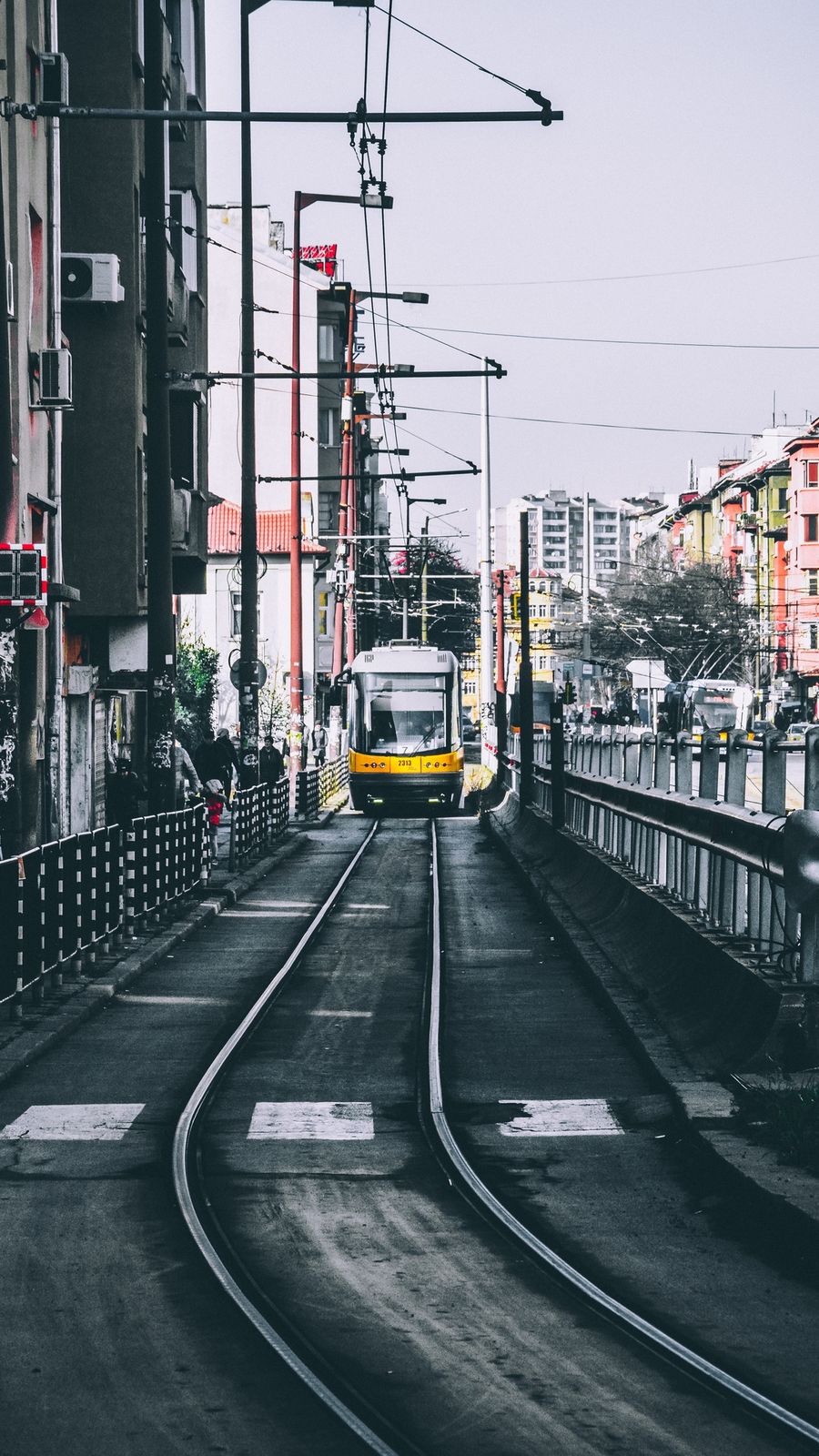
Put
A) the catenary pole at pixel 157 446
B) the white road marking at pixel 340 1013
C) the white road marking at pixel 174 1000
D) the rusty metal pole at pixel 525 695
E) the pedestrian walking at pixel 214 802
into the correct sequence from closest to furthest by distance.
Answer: the white road marking at pixel 340 1013 < the white road marking at pixel 174 1000 < the catenary pole at pixel 157 446 < the pedestrian walking at pixel 214 802 < the rusty metal pole at pixel 525 695

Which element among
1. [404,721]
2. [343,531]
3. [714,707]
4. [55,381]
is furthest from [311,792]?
[714,707]

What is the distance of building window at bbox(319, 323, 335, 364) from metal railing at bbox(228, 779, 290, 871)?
58.9m

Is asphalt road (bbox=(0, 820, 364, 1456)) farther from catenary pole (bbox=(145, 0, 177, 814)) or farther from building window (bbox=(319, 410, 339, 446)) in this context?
building window (bbox=(319, 410, 339, 446))

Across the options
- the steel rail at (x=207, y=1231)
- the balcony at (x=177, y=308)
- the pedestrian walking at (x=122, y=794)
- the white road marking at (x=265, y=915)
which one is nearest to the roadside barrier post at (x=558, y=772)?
the white road marking at (x=265, y=915)

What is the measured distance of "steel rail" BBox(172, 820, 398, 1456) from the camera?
5.43 metres

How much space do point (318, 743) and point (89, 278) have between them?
117 feet

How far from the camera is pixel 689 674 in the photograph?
374 ft

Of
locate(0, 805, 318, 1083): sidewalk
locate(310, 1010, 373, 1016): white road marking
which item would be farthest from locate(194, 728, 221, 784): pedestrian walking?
locate(310, 1010, 373, 1016): white road marking

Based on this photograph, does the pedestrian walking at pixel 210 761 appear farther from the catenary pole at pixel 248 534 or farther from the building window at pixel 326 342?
the building window at pixel 326 342

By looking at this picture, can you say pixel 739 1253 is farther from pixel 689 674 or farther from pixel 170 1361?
pixel 689 674

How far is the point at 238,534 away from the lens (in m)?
79.4

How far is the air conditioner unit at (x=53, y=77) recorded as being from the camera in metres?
22.2

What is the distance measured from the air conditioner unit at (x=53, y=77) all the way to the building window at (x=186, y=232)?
846 centimetres

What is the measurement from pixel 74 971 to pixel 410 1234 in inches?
332
